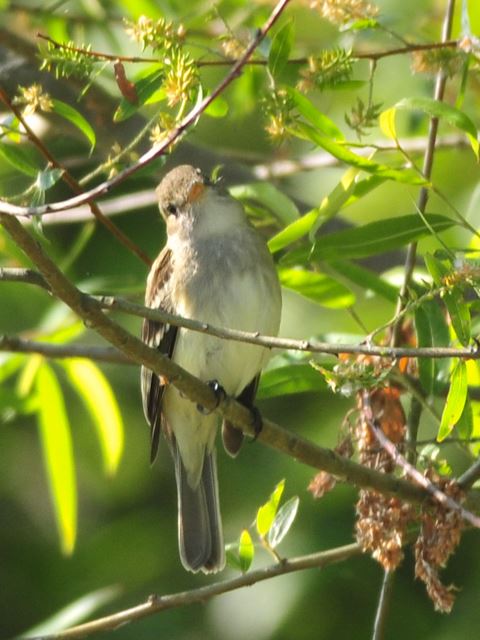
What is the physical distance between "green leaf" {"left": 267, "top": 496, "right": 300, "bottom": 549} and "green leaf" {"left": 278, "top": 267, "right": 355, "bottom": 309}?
61 centimetres

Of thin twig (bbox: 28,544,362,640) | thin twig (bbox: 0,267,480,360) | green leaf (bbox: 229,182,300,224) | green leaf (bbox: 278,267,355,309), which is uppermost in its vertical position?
green leaf (bbox: 229,182,300,224)

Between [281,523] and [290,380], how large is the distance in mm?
423

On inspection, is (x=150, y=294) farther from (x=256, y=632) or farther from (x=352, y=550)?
(x=256, y=632)

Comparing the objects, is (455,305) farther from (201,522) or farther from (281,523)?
(201,522)

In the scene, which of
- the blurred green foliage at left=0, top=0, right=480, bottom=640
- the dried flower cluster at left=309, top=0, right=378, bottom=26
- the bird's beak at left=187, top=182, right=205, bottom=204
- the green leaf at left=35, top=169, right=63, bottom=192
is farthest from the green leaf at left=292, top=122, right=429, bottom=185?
the bird's beak at left=187, top=182, right=205, bottom=204

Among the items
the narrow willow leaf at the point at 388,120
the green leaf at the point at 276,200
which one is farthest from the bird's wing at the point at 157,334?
the narrow willow leaf at the point at 388,120

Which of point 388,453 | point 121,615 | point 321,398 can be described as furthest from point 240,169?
point 121,615

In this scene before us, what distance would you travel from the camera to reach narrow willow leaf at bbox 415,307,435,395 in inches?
124

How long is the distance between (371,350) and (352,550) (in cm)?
86

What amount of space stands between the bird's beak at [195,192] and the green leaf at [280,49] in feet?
3.92

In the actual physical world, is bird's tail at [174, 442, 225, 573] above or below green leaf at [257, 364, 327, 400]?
below

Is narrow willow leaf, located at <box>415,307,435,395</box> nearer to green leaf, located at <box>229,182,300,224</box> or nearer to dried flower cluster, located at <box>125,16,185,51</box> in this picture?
green leaf, located at <box>229,182,300,224</box>

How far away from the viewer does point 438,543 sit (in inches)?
114

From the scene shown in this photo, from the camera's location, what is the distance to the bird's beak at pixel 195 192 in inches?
156
